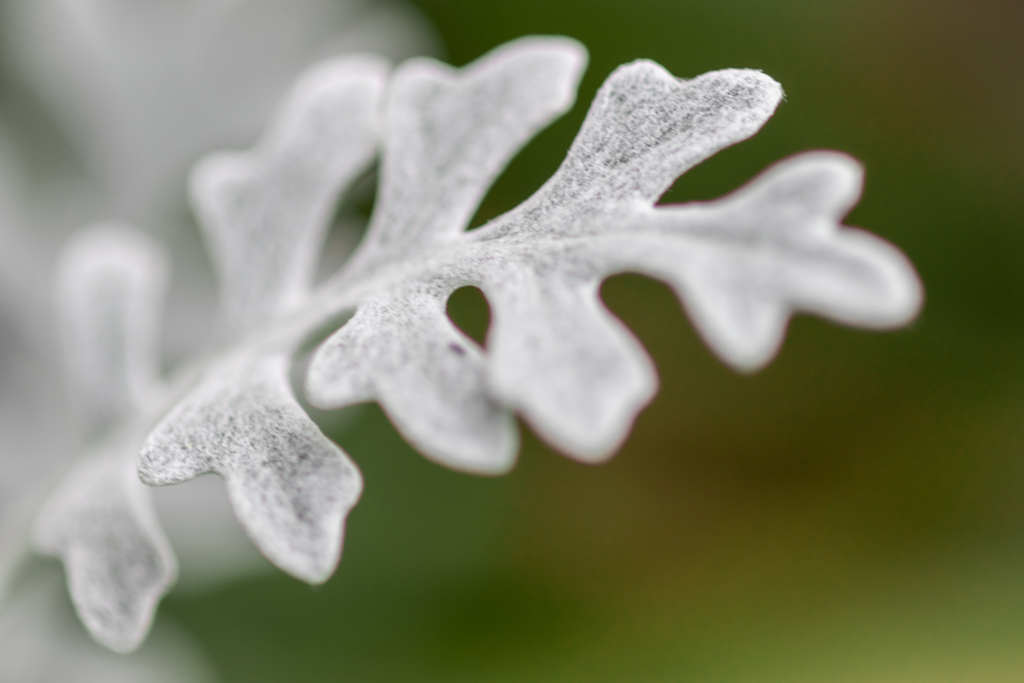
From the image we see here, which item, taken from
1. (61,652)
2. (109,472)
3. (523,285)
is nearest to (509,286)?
(523,285)

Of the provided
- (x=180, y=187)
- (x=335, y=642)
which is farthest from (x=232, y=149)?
(x=335, y=642)

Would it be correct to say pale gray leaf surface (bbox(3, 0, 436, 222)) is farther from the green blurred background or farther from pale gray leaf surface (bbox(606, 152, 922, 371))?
pale gray leaf surface (bbox(606, 152, 922, 371))

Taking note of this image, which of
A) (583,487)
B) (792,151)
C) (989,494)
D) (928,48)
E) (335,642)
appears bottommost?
(335,642)

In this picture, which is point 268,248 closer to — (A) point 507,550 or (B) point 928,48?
(A) point 507,550

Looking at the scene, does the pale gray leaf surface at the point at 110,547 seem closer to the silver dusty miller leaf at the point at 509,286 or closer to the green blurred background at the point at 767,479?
the silver dusty miller leaf at the point at 509,286

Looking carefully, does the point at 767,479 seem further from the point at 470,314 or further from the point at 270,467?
the point at 270,467

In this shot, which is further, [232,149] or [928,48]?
[928,48]
